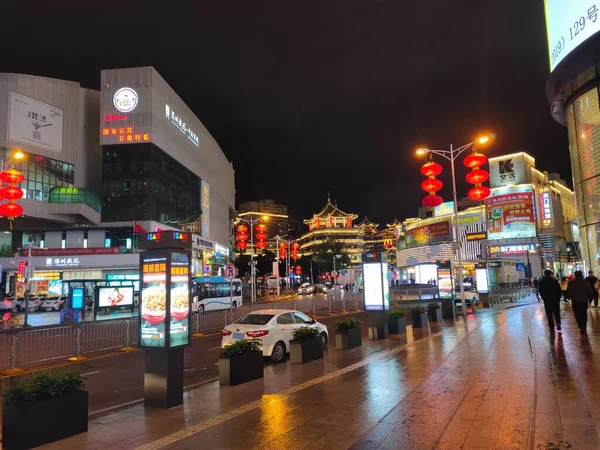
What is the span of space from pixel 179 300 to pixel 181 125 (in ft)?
200

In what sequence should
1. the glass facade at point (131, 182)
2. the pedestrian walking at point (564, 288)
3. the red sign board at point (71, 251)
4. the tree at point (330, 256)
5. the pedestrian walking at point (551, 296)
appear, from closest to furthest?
the pedestrian walking at point (551, 296) < the pedestrian walking at point (564, 288) < the red sign board at point (71, 251) < the glass facade at point (131, 182) < the tree at point (330, 256)

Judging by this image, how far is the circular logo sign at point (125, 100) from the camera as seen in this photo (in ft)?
177

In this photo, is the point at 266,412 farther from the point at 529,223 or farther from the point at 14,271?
the point at 529,223

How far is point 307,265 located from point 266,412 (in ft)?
387

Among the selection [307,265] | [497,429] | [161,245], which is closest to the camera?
[497,429]

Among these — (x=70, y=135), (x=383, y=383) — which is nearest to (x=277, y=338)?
(x=383, y=383)

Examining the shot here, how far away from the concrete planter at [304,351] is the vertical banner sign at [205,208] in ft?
202

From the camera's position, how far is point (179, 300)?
7.52m

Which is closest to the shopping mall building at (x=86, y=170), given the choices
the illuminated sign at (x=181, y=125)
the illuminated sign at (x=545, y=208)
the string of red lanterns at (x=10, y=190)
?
the illuminated sign at (x=181, y=125)

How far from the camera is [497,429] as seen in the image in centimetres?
561

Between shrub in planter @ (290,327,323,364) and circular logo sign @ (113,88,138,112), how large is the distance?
166 feet

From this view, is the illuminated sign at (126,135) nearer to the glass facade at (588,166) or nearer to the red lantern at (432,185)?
the red lantern at (432,185)

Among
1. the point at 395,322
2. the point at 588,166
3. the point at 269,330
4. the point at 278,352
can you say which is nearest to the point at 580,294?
the point at 395,322

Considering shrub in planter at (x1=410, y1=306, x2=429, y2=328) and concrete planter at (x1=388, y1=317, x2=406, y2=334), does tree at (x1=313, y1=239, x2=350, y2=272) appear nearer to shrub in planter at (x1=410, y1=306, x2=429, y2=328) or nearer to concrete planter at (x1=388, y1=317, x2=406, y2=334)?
→ shrub in planter at (x1=410, y1=306, x2=429, y2=328)
